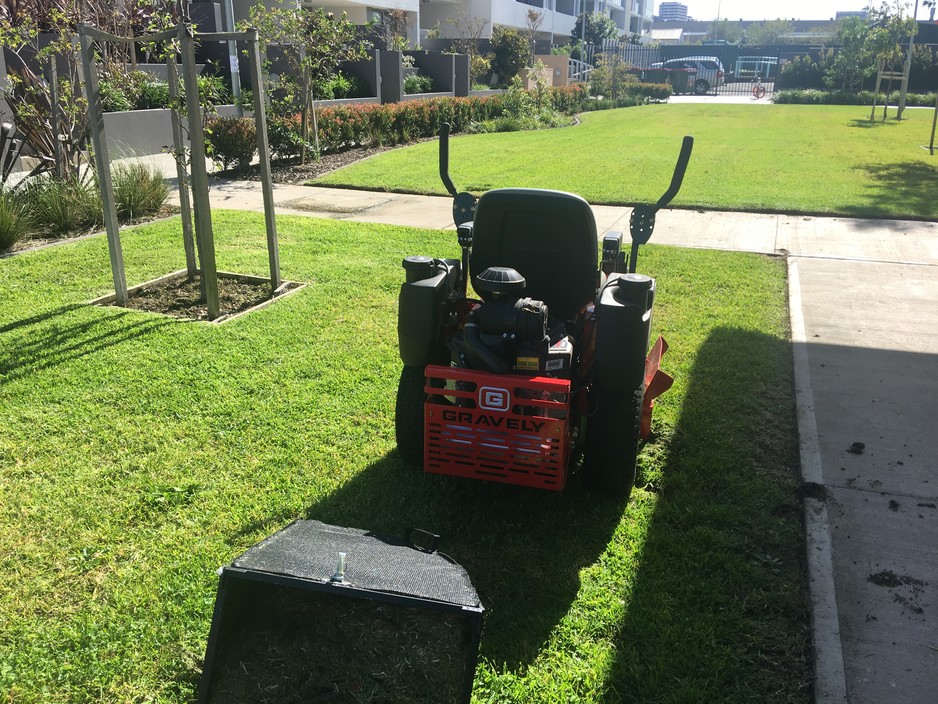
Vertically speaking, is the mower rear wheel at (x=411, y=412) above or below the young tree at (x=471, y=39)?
below

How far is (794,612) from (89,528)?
2.89 meters

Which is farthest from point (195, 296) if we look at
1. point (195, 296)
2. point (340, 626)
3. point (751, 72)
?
point (751, 72)

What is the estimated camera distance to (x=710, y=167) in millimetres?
14172

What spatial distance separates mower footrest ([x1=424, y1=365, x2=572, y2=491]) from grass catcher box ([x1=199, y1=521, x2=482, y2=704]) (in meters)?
0.74

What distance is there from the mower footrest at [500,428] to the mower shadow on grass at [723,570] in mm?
602

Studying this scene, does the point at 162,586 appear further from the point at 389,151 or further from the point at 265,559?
the point at 389,151

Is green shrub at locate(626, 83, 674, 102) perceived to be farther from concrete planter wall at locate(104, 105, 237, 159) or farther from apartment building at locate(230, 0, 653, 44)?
concrete planter wall at locate(104, 105, 237, 159)

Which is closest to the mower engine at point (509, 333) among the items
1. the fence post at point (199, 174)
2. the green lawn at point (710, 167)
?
the fence post at point (199, 174)

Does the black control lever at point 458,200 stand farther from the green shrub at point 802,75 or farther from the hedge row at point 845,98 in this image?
the green shrub at point 802,75

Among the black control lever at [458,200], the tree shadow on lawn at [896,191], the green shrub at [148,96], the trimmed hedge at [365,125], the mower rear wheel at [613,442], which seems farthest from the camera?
the green shrub at [148,96]

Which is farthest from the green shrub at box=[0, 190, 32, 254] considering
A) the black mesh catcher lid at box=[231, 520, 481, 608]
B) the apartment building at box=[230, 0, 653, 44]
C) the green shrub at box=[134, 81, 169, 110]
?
the green shrub at box=[134, 81, 169, 110]

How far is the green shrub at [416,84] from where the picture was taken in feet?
78.5

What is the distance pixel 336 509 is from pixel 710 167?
1255cm

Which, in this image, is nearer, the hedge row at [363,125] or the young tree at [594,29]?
the hedge row at [363,125]
